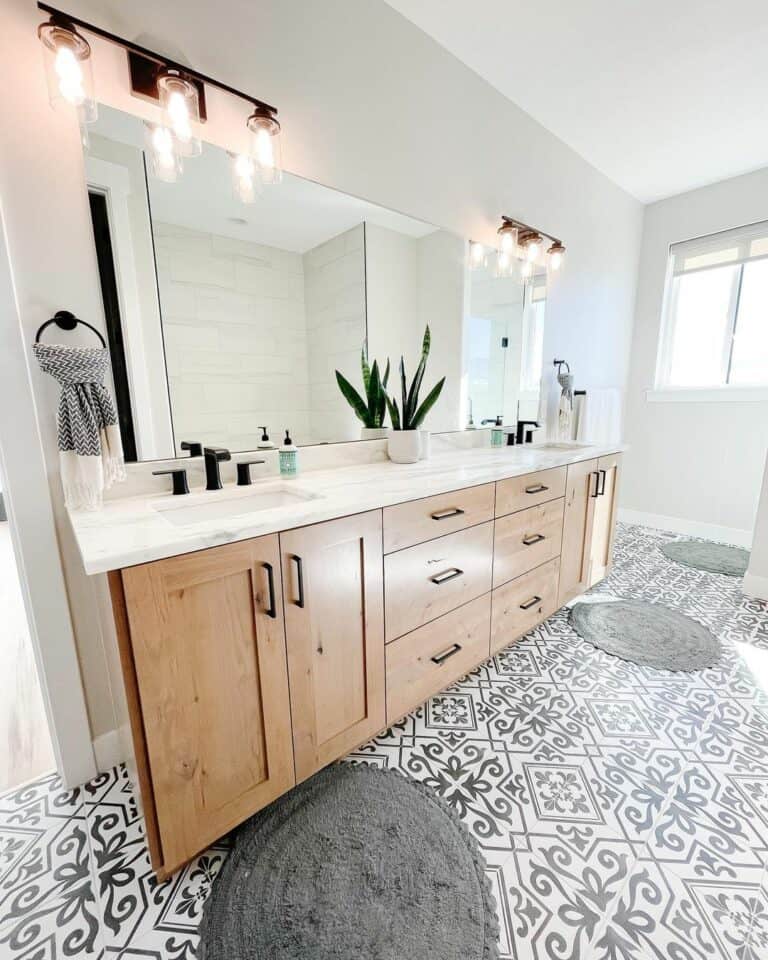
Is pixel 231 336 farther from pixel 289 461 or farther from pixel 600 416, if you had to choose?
pixel 600 416

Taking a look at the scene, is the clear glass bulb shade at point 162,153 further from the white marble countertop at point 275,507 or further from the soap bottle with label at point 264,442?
the white marble countertop at point 275,507

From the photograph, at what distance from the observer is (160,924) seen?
3.04 feet

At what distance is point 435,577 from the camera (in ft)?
4.61

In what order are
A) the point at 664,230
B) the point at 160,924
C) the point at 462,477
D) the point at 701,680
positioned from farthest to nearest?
1. the point at 664,230
2. the point at 701,680
3. the point at 462,477
4. the point at 160,924

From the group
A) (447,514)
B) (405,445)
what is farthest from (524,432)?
(447,514)

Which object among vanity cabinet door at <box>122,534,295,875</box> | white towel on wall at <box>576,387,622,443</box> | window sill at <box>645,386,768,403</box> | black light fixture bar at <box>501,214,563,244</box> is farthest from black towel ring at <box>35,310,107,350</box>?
window sill at <box>645,386,768,403</box>

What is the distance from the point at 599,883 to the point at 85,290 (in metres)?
2.02

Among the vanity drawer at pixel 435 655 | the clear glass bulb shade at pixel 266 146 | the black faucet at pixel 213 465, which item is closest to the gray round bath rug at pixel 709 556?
the vanity drawer at pixel 435 655

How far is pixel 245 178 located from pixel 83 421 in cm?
95

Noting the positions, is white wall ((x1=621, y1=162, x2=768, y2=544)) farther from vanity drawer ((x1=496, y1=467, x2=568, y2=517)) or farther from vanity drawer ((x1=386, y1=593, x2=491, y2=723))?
vanity drawer ((x1=386, y1=593, x2=491, y2=723))

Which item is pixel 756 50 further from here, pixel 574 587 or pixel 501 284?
pixel 574 587

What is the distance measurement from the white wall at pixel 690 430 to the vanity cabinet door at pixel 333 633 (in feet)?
10.8

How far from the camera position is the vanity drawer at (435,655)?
136 cm

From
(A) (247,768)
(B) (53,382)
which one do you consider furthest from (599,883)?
(B) (53,382)
